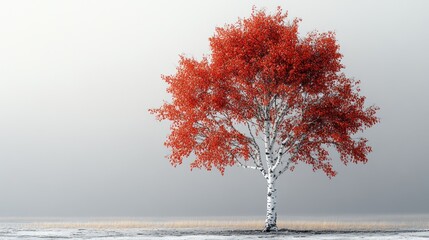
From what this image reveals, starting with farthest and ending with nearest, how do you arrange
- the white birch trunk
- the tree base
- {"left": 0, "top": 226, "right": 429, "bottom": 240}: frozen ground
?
the white birch trunk < the tree base < {"left": 0, "top": 226, "right": 429, "bottom": 240}: frozen ground

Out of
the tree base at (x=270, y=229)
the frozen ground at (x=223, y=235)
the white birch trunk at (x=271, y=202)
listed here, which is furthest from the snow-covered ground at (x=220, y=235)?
the white birch trunk at (x=271, y=202)

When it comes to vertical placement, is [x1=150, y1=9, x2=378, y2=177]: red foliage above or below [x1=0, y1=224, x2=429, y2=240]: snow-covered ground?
above

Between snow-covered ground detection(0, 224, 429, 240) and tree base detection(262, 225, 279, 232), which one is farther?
tree base detection(262, 225, 279, 232)

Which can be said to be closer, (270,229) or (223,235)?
(223,235)

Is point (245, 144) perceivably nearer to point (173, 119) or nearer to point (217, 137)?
point (217, 137)

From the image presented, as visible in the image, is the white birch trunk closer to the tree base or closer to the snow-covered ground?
the tree base

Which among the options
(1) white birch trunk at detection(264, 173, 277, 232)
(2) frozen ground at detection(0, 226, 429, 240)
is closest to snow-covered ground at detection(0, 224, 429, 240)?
(2) frozen ground at detection(0, 226, 429, 240)

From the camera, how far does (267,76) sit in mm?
44469

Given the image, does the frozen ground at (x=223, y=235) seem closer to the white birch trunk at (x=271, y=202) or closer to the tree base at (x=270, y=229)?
the tree base at (x=270, y=229)

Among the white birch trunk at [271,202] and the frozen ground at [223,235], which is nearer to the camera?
the frozen ground at [223,235]

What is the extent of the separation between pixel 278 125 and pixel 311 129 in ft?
7.60

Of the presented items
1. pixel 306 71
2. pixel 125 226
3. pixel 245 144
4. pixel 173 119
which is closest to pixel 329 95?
pixel 306 71

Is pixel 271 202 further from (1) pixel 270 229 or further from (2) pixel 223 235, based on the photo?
(2) pixel 223 235

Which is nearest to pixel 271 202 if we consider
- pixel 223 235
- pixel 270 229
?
pixel 270 229
